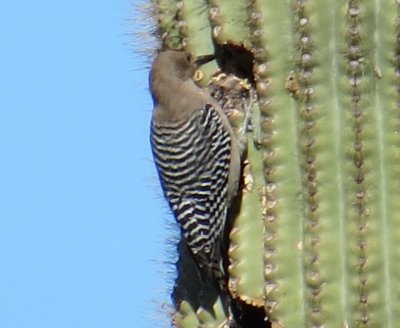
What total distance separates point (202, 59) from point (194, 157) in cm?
38

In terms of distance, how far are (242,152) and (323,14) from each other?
30.4 inches

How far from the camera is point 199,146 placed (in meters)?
4.86

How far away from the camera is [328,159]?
409cm

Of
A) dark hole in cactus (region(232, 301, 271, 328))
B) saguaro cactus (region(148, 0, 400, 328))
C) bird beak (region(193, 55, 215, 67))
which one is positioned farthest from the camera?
bird beak (region(193, 55, 215, 67))

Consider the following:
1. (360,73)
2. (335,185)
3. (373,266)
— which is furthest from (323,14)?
(373,266)

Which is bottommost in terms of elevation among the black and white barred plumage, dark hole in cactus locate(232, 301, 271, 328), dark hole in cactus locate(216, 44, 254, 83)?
dark hole in cactus locate(232, 301, 271, 328)

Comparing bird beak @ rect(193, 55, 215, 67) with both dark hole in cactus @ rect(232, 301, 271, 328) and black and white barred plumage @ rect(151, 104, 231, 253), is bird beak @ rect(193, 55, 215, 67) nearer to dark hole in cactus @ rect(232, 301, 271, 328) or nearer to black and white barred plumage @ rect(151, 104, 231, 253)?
black and white barred plumage @ rect(151, 104, 231, 253)

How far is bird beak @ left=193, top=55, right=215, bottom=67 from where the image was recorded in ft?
15.6

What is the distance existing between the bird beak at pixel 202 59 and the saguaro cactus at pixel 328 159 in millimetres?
399

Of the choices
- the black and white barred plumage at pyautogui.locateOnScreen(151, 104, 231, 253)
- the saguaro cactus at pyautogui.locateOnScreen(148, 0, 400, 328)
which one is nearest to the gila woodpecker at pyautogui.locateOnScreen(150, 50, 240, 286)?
the black and white barred plumage at pyautogui.locateOnScreen(151, 104, 231, 253)

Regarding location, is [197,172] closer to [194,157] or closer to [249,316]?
[194,157]

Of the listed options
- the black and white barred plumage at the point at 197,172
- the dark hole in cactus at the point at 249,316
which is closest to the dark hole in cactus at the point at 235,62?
the black and white barred plumage at the point at 197,172

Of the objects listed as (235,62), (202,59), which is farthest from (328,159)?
(202,59)

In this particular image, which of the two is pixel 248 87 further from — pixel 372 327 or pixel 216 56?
pixel 372 327
